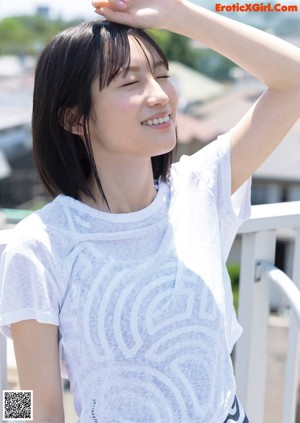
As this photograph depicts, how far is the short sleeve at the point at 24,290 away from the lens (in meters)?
0.81

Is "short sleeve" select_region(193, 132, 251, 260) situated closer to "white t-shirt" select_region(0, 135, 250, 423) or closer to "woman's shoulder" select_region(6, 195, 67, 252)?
"white t-shirt" select_region(0, 135, 250, 423)

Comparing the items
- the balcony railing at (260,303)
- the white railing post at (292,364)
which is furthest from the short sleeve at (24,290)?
the white railing post at (292,364)

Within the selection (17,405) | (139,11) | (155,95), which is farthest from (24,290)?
(139,11)

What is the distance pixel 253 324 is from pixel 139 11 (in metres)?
0.65

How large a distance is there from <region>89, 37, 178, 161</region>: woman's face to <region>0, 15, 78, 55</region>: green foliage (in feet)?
124

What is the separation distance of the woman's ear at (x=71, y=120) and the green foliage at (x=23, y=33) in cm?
3764

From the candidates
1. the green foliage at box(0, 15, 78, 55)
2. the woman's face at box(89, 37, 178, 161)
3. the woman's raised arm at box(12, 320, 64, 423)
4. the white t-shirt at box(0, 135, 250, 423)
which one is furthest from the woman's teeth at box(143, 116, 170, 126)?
the green foliage at box(0, 15, 78, 55)

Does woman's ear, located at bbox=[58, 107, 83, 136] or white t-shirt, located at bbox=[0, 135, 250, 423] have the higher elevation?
woman's ear, located at bbox=[58, 107, 83, 136]

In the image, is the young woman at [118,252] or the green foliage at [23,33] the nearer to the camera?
the young woman at [118,252]

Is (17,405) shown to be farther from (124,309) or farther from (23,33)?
(23,33)

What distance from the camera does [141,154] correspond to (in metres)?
0.88

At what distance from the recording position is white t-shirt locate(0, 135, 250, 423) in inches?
32.6

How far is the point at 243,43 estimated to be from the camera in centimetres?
95

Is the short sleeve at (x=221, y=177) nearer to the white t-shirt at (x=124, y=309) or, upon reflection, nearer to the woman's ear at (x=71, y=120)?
the white t-shirt at (x=124, y=309)
